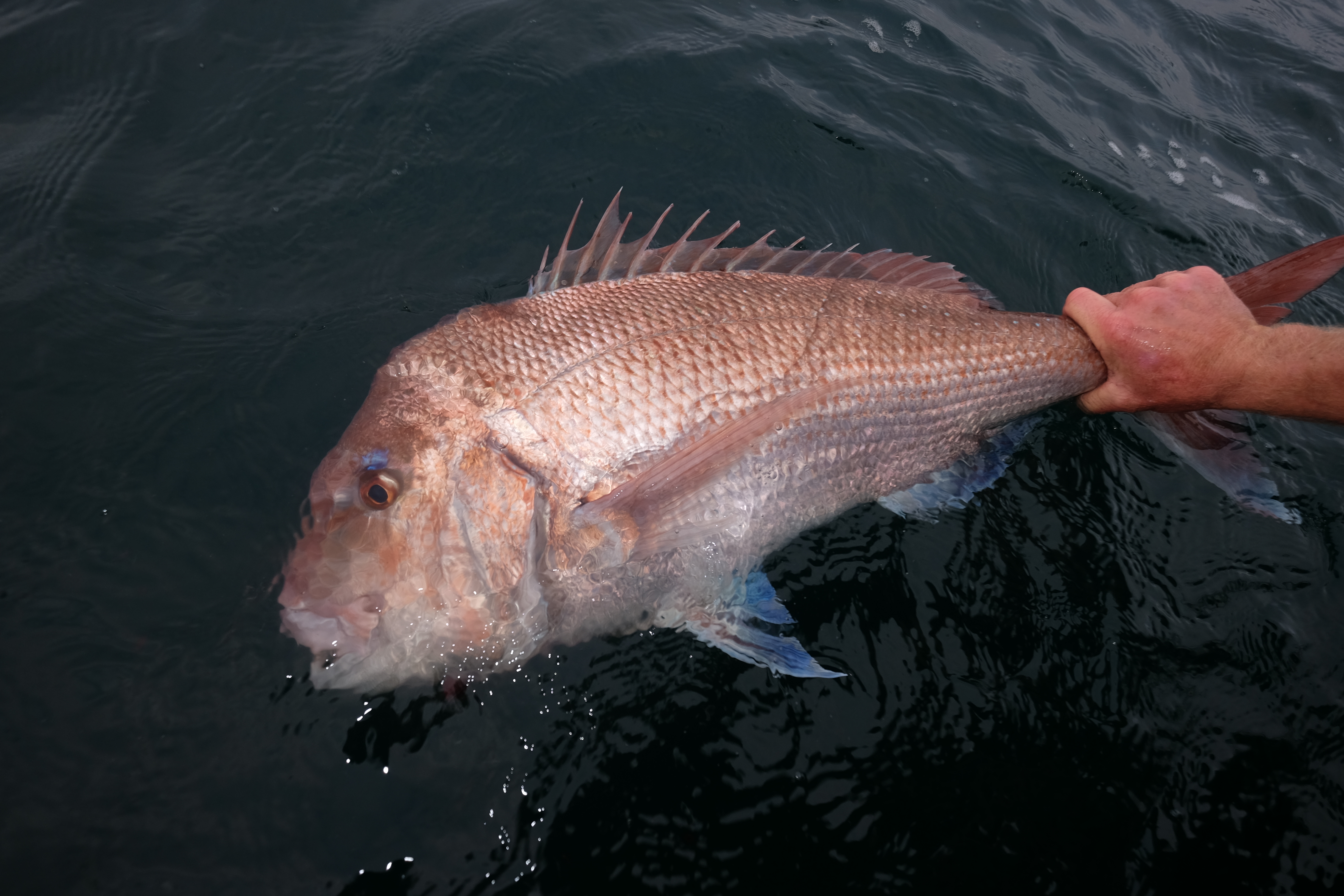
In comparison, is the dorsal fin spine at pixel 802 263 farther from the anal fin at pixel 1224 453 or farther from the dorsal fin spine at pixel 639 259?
the anal fin at pixel 1224 453

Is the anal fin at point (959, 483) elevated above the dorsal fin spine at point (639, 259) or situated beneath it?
situated beneath

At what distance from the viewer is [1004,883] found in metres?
2.29

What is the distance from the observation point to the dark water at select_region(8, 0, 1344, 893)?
2.25 m

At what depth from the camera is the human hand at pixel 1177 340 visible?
2695 mm

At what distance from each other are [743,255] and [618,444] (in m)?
1.07

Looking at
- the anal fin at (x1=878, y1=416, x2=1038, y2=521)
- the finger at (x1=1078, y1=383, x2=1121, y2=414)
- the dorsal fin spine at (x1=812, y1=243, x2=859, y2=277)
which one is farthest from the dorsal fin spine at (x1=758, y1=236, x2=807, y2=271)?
the finger at (x1=1078, y1=383, x2=1121, y2=414)

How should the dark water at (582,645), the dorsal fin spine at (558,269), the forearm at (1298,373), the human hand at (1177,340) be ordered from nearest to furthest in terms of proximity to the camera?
the dark water at (582,645), the forearm at (1298,373), the human hand at (1177,340), the dorsal fin spine at (558,269)

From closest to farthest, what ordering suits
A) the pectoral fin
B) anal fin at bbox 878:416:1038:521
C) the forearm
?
the pectoral fin
the forearm
anal fin at bbox 878:416:1038:521

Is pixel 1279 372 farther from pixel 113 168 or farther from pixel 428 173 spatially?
pixel 113 168

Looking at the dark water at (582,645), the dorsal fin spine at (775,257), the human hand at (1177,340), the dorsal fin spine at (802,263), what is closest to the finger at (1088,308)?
the human hand at (1177,340)


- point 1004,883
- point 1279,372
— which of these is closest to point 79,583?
point 1004,883

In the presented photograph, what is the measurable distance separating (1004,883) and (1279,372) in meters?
1.97

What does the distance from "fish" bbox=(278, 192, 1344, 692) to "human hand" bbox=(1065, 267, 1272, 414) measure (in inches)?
4.5

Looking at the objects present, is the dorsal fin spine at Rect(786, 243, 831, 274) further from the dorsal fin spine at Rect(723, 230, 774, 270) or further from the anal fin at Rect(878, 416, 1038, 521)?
the anal fin at Rect(878, 416, 1038, 521)
